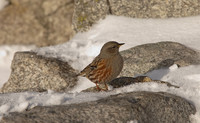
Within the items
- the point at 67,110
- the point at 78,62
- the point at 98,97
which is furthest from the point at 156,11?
the point at 67,110

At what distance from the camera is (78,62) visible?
11.2 meters

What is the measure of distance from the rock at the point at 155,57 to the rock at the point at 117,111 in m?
3.18

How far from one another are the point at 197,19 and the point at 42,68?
4938mm

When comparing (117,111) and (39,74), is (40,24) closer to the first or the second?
(39,74)


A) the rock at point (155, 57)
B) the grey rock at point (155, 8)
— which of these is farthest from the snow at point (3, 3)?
the rock at point (155, 57)

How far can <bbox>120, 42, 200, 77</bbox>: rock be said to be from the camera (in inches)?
387

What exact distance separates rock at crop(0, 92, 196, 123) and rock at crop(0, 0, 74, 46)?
1094 cm

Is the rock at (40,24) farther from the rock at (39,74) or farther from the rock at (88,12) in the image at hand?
the rock at (39,74)

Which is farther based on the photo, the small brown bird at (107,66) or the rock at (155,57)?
Answer: the rock at (155,57)

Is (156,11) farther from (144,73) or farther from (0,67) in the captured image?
(0,67)

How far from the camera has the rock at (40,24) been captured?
17.2 metres

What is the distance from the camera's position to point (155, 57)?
10.2 metres

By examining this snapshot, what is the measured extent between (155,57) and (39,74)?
9.94 feet

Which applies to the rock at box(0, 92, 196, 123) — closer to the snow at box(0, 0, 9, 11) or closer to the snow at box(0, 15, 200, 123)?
the snow at box(0, 15, 200, 123)
